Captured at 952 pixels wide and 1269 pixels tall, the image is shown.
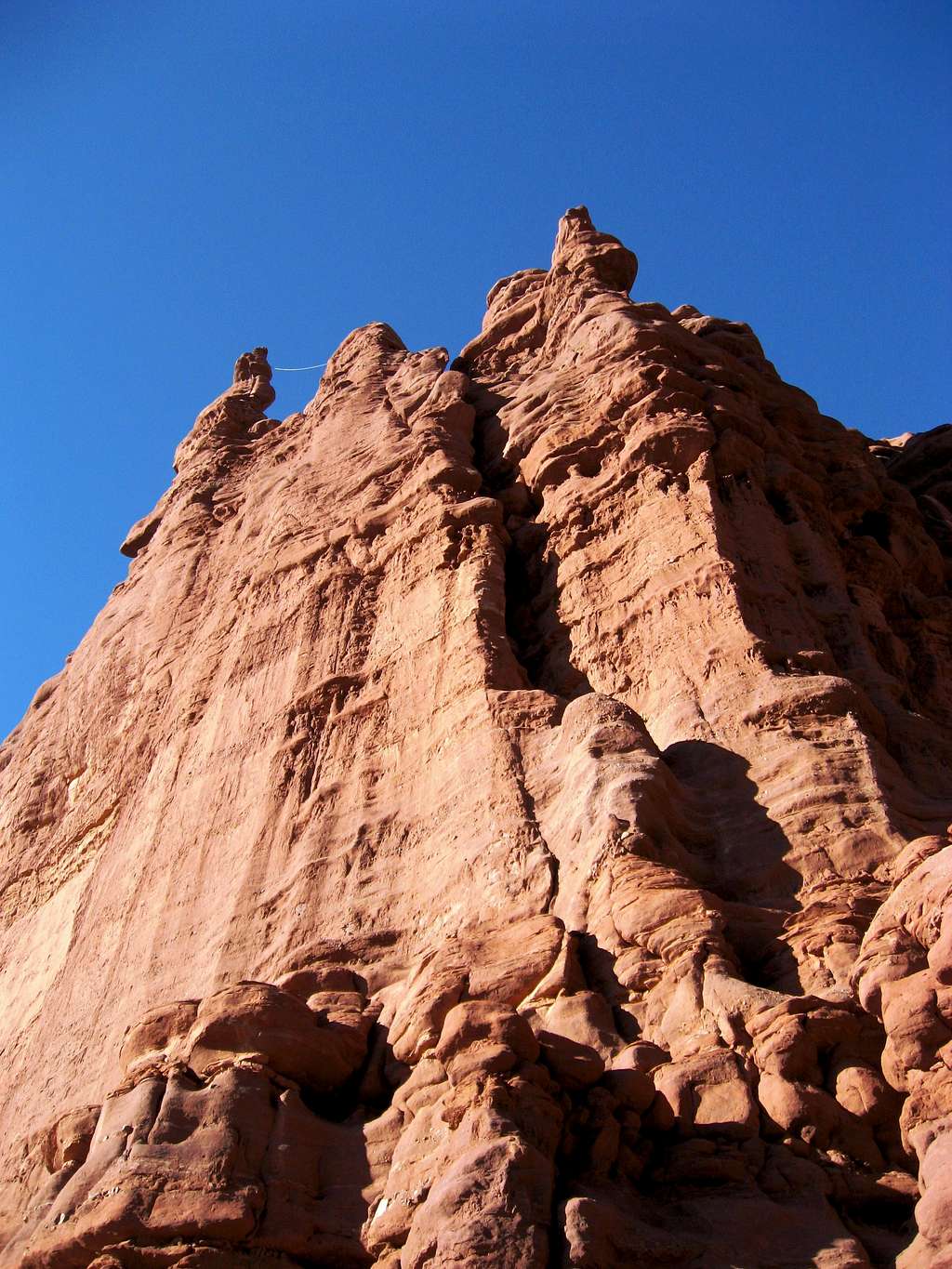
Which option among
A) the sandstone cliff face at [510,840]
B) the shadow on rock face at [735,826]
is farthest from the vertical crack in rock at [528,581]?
the shadow on rock face at [735,826]

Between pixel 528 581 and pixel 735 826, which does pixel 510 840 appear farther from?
pixel 528 581

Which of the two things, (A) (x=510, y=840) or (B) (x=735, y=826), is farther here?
(A) (x=510, y=840)

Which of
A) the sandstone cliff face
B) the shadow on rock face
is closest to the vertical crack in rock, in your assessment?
the sandstone cliff face

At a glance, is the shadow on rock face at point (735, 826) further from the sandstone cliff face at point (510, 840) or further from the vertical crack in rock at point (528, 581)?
the vertical crack in rock at point (528, 581)

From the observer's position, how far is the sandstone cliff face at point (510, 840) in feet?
29.6

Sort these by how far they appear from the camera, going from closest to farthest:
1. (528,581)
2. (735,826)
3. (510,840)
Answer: (735,826), (510,840), (528,581)

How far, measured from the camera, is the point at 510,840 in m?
14.0

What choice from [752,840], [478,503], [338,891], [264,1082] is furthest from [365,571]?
[264,1082]

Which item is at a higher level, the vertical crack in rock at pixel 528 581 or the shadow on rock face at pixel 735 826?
the vertical crack in rock at pixel 528 581

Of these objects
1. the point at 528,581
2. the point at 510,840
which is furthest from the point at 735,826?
the point at 528,581

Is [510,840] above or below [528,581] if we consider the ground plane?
below

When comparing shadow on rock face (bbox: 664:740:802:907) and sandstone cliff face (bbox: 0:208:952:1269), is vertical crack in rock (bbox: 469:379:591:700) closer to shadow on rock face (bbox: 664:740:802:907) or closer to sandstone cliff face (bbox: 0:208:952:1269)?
sandstone cliff face (bbox: 0:208:952:1269)

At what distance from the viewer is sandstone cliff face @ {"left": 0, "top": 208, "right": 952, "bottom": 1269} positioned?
355 inches

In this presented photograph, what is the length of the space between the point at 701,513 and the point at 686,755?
14.7 ft
